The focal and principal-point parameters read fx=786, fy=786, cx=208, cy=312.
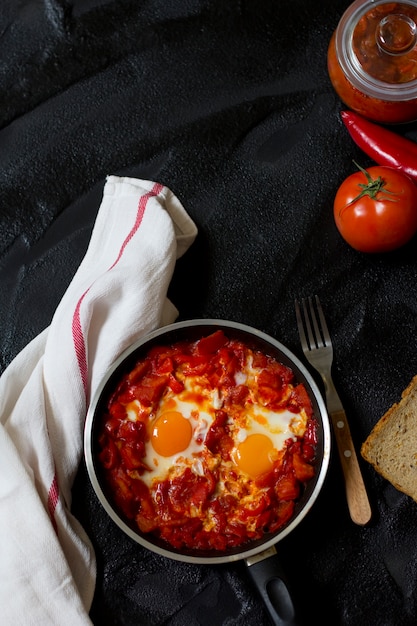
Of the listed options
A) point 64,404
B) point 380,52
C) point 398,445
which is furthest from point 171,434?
point 380,52

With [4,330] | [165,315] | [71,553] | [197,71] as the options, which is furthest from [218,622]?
[197,71]

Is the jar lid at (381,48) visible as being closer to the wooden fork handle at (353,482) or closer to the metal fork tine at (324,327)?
the metal fork tine at (324,327)

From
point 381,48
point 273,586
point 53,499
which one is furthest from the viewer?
point 381,48

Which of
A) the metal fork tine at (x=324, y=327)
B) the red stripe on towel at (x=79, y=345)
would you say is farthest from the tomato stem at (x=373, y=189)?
the red stripe on towel at (x=79, y=345)

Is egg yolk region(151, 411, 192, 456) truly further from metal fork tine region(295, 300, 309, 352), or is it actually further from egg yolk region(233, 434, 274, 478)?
metal fork tine region(295, 300, 309, 352)

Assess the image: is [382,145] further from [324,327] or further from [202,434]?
[202,434]

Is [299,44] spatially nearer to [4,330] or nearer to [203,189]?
[203,189]
